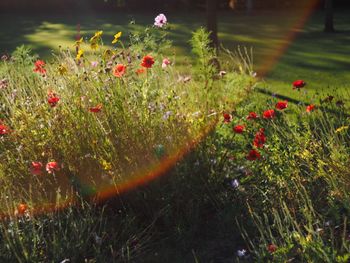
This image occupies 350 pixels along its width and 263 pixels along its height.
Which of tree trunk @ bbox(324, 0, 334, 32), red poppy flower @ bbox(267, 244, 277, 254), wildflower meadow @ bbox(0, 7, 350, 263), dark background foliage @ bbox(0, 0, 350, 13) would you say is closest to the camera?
red poppy flower @ bbox(267, 244, 277, 254)

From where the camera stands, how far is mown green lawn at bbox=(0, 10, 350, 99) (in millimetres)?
11641

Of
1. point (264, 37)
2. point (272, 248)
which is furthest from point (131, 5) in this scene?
point (272, 248)

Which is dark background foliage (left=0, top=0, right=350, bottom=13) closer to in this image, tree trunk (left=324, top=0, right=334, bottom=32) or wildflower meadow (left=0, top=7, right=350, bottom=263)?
tree trunk (left=324, top=0, right=334, bottom=32)

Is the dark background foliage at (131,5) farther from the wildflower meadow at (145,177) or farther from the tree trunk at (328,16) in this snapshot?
the wildflower meadow at (145,177)

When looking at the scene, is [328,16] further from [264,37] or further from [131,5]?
[131,5]

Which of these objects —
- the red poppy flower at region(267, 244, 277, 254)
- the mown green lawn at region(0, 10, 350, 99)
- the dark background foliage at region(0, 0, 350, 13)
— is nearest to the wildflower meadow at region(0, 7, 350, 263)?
the red poppy flower at region(267, 244, 277, 254)

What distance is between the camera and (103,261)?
3738 millimetres

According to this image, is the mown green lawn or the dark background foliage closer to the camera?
the mown green lawn

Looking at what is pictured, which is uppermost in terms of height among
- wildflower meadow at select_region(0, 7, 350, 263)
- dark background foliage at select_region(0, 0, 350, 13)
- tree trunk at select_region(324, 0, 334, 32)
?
wildflower meadow at select_region(0, 7, 350, 263)

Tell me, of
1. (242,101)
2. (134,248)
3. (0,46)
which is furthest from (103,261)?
(0,46)

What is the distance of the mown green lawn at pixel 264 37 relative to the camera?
38.2 feet

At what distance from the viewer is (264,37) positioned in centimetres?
1848

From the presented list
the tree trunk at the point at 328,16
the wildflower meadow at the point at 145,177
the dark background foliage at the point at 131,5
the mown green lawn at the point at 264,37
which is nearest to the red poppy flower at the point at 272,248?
the wildflower meadow at the point at 145,177

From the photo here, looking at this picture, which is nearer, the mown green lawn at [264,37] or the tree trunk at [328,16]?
the mown green lawn at [264,37]
